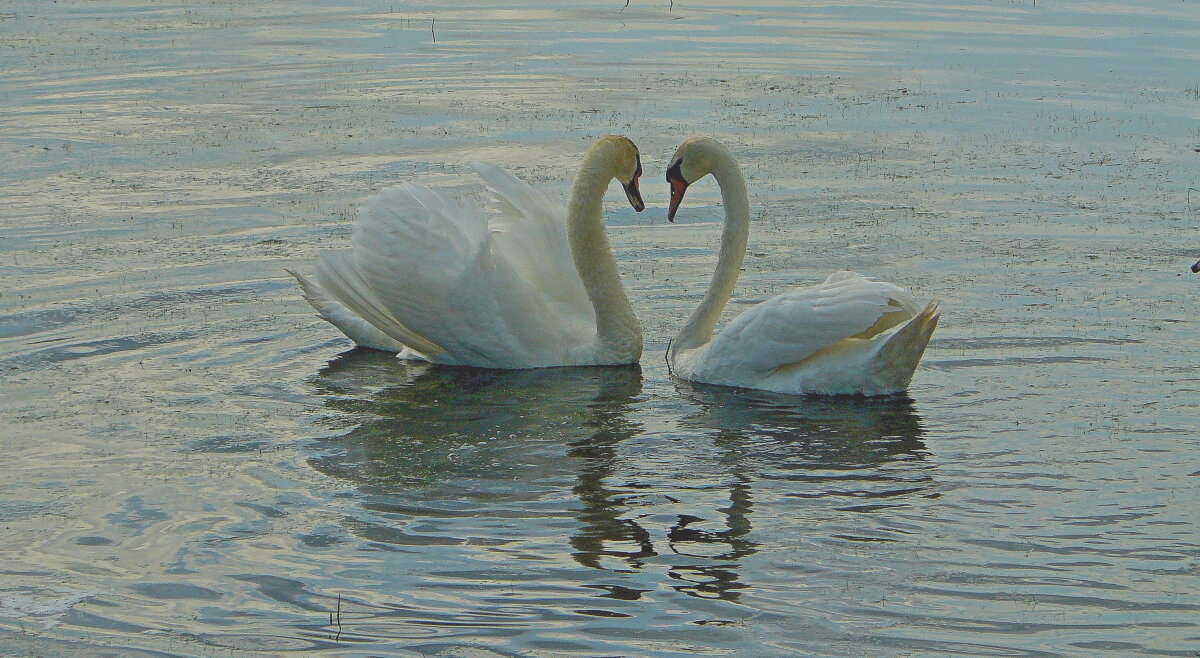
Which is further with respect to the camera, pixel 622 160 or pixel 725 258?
pixel 725 258

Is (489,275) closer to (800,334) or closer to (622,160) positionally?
(622,160)

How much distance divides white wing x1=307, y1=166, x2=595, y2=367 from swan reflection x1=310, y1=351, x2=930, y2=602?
0.18 meters

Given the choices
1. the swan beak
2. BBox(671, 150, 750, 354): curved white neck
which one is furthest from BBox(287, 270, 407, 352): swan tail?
BBox(671, 150, 750, 354): curved white neck

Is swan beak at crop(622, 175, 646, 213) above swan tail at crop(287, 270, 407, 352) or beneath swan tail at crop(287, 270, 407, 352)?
above

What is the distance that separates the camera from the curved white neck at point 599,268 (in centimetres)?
941

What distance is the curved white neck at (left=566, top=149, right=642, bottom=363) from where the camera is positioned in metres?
9.41

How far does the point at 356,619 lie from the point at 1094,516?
310 cm

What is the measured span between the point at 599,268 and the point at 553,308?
632mm

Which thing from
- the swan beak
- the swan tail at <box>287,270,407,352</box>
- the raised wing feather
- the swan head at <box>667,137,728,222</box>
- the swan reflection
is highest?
the swan head at <box>667,137,728,222</box>

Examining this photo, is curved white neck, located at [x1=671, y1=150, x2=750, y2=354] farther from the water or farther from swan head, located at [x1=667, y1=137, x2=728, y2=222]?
the water

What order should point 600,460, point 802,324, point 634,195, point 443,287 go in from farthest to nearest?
1. point 634,195
2. point 443,287
3. point 802,324
4. point 600,460

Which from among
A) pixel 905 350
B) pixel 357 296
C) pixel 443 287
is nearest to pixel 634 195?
pixel 443 287

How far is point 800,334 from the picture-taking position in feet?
27.7

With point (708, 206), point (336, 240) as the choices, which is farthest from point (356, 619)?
point (708, 206)
